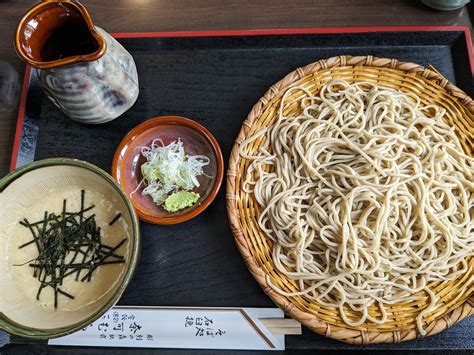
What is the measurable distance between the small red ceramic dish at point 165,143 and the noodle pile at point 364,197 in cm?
17

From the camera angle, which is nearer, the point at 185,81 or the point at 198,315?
the point at 198,315

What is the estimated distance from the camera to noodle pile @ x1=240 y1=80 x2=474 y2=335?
1.68m

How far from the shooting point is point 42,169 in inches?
67.7

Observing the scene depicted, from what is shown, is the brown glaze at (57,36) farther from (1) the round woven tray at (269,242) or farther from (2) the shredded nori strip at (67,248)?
(1) the round woven tray at (269,242)

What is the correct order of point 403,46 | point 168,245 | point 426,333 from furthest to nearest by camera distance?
point 403,46 → point 168,245 → point 426,333

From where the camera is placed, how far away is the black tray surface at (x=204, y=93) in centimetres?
186

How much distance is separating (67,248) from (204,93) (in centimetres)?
99

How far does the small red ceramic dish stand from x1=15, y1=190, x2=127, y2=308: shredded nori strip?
0.54 feet

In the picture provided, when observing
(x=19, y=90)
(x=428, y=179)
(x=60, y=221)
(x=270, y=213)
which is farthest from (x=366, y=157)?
(x=19, y=90)

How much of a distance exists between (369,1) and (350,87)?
647 mm

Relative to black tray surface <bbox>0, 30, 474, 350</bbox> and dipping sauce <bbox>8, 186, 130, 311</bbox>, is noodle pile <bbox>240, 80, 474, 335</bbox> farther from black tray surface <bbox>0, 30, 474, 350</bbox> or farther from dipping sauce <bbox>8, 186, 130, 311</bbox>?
dipping sauce <bbox>8, 186, 130, 311</bbox>

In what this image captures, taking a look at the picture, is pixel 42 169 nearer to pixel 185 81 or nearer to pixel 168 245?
pixel 168 245

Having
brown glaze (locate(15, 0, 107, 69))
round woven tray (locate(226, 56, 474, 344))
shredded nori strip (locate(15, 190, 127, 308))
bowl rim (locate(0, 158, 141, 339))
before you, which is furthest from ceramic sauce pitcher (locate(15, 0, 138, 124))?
round woven tray (locate(226, 56, 474, 344))

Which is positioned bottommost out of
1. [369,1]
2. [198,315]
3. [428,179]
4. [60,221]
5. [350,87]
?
[198,315]
